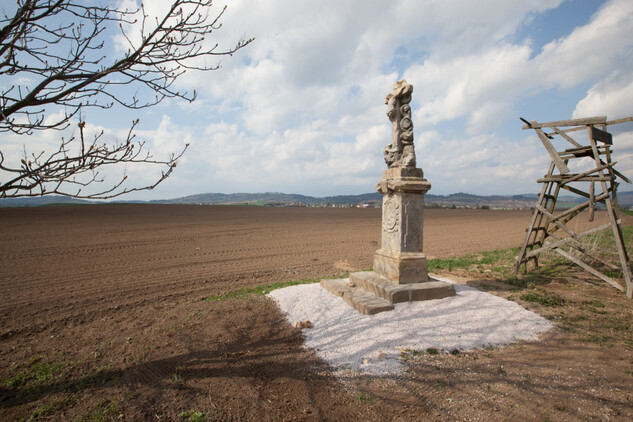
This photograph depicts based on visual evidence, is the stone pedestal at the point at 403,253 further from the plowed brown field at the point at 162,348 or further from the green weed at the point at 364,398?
the green weed at the point at 364,398

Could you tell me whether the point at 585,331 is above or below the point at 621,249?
below

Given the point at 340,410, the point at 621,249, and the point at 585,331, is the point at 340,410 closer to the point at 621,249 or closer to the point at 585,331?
the point at 585,331

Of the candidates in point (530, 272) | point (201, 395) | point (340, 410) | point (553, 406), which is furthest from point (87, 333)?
point (530, 272)

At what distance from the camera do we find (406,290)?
5980 mm

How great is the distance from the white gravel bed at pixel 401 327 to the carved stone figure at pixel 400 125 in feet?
9.35

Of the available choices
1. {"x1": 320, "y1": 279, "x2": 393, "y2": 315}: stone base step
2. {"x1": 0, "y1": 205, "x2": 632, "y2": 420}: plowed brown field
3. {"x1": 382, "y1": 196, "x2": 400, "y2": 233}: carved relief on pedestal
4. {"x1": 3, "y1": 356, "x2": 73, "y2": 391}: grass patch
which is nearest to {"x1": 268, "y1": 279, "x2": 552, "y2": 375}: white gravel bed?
{"x1": 320, "y1": 279, "x2": 393, "y2": 315}: stone base step

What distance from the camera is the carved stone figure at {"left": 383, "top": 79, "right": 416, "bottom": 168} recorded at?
662 centimetres

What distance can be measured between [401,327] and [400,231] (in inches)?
77.2

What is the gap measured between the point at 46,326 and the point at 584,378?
8590 mm

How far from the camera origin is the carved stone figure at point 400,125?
6625mm

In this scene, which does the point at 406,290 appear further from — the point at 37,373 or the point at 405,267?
the point at 37,373

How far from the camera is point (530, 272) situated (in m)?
9.18

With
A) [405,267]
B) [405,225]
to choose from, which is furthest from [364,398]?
[405,225]

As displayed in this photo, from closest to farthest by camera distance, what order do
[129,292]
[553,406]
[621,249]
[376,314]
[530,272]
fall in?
[553,406], [376,314], [621,249], [129,292], [530,272]
